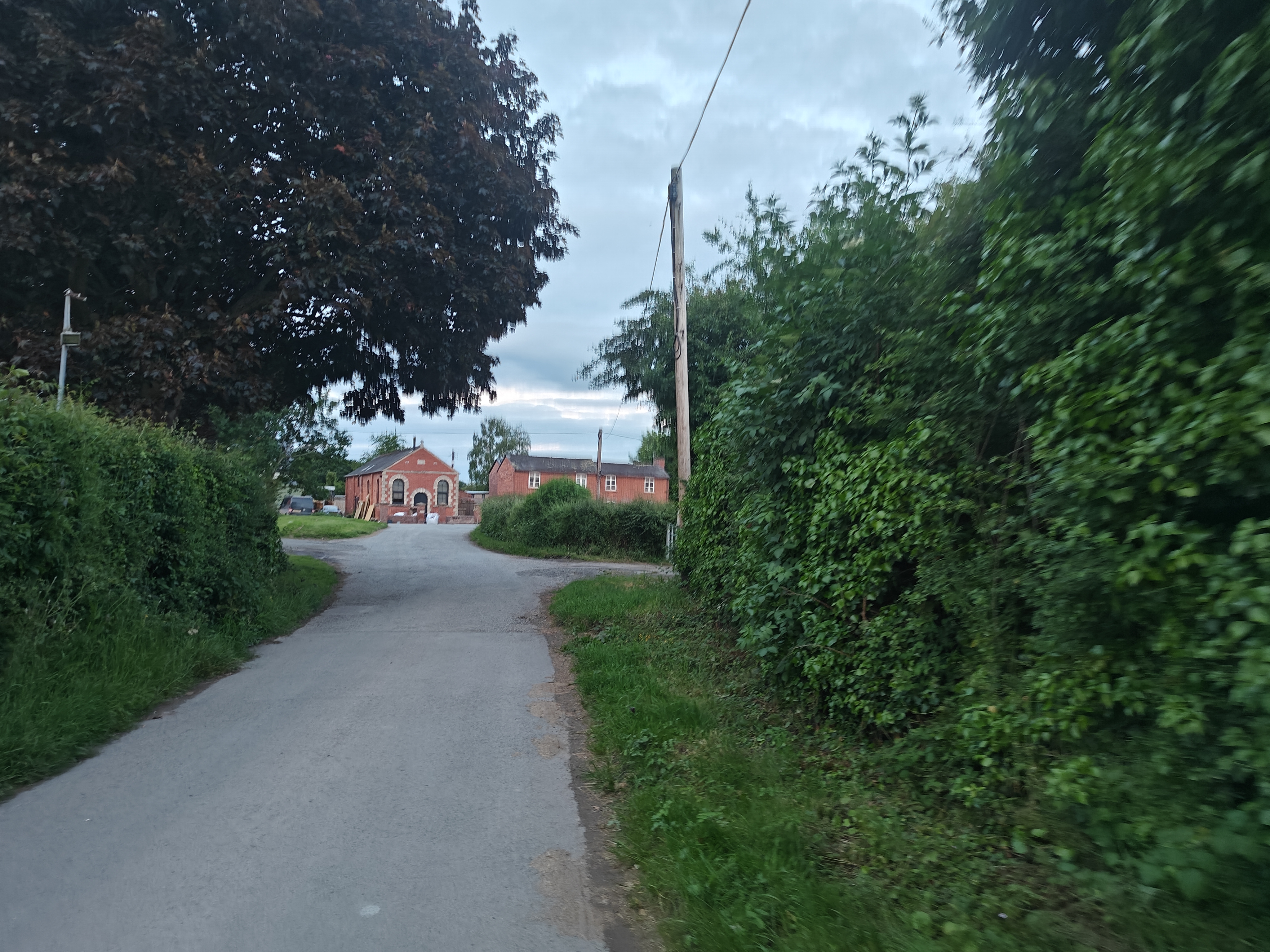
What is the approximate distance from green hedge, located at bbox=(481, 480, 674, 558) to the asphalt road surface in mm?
17633

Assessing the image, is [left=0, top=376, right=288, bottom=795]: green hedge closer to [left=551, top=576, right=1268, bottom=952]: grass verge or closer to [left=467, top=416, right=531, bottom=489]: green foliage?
[left=551, top=576, right=1268, bottom=952]: grass verge

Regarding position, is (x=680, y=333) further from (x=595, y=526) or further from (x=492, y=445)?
(x=492, y=445)

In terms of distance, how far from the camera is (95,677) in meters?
6.62

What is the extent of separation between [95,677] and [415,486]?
68.8m

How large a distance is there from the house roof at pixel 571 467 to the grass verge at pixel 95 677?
2493 inches

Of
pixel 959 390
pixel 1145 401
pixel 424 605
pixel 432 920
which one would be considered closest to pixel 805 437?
pixel 959 390

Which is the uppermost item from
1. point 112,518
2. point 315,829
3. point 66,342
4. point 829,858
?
point 66,342

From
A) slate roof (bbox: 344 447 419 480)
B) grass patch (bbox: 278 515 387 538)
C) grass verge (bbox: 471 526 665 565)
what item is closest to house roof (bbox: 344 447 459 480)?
slate roof (bbox: 344 447 419 480)

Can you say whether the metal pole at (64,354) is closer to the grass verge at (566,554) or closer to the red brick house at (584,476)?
the grass verge at (566,554)

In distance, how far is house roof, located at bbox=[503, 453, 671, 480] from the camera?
244 ft

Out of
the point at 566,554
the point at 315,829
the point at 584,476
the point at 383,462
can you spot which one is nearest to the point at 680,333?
the point at 315,829

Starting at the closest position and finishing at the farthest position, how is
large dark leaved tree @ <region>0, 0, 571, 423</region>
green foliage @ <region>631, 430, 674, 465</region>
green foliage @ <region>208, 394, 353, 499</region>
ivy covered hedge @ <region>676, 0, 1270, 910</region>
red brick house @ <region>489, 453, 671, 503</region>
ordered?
ivy covered hedge @ <region>676, 0, 1270, 910</region> → large dark leaved tree @ <region>0, 0, 571, 423</region> → green foliage @ <region>208, 394, 353, 499</region> → green foliage @ <region>631, 430, 674, 465</region> → red brick house @ <region>489, 453, 671, 503</region>

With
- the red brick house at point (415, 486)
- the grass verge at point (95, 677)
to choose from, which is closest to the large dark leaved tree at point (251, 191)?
the grass verge at point (95, 677)

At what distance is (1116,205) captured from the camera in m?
3.22
